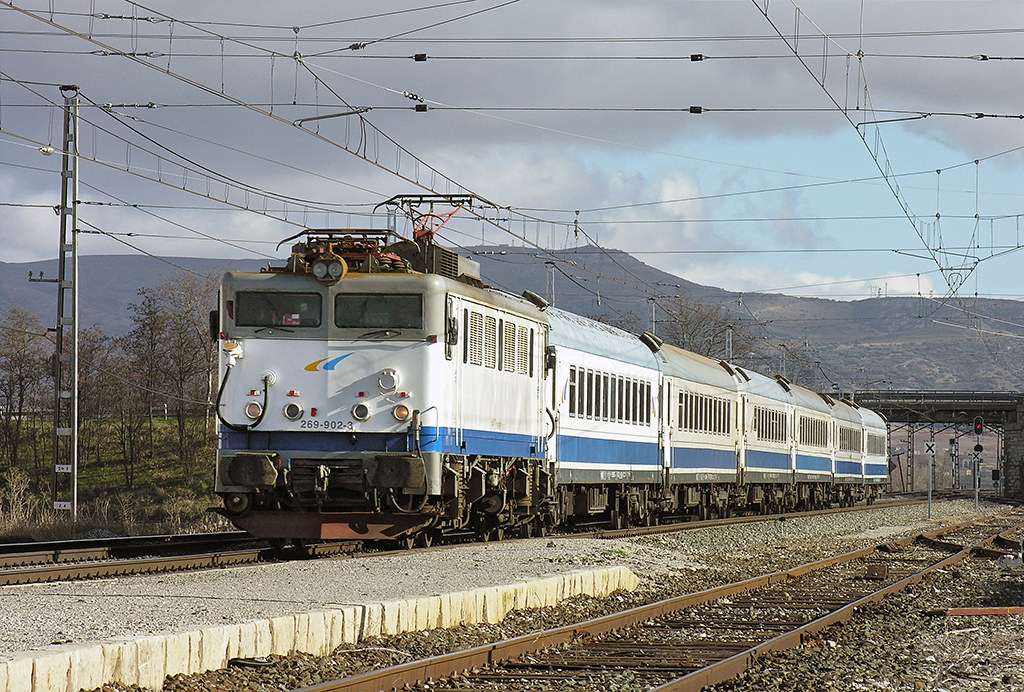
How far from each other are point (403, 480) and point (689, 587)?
3813 mm

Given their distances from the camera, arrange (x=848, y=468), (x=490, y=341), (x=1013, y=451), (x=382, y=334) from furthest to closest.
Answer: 1. (x=1013, y=451)
2. (x=848, y=468)
3. (x=490, y=341)
4. (x=382, y=334)

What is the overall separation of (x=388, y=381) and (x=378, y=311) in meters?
0.94

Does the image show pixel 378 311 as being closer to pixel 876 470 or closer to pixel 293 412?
pixel 293 412

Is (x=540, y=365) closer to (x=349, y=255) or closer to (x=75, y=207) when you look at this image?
(x=349, y=255)

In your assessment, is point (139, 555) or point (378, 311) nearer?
point (378, 311)

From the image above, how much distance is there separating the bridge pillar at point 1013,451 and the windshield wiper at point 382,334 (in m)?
80.1

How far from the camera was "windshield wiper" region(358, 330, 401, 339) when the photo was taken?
616 inches

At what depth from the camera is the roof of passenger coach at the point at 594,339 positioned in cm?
2127

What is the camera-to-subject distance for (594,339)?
2366cm

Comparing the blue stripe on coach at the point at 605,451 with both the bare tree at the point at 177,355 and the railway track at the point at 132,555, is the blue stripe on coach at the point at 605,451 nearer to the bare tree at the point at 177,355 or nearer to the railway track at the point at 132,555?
the railway track at the point at 132,555

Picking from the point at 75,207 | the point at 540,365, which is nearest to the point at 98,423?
the point at 75,207

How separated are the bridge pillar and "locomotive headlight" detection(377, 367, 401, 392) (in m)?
80.2

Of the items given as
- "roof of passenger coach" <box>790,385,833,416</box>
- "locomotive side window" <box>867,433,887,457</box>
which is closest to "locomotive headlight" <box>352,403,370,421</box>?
"roof of passenger coach" <box>790,385,833,416</box>

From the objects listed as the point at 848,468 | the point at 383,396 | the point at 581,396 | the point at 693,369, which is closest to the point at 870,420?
the point at 848,468
